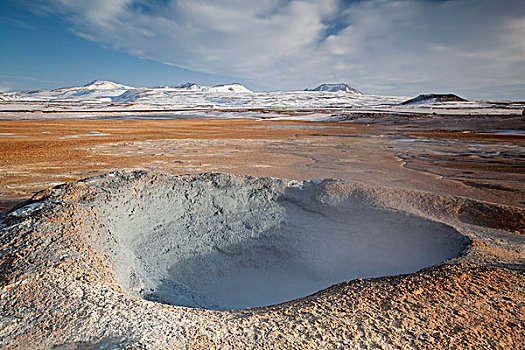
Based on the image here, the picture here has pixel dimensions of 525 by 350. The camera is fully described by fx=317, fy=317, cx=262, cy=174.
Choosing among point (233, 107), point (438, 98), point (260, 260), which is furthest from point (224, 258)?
point (438, 98)

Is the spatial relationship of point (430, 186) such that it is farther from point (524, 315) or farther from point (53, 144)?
point (53, 144)

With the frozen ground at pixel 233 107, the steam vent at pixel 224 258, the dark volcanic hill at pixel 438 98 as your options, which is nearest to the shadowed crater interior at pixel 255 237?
the steam vent at pixel 224 258

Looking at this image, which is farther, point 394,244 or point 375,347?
Answer: point 394,244

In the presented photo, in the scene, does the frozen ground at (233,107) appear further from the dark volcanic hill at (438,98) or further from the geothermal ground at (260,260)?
the geothermal ground at (260,260)

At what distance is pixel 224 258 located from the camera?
3.88 meters

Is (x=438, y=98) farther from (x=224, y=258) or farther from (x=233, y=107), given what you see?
(x=224, y=258)

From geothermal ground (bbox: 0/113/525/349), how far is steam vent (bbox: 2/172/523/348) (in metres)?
0.01

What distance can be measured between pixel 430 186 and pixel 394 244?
357cm

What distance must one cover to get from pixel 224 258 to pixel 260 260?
45cm

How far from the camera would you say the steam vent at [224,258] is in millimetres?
1645

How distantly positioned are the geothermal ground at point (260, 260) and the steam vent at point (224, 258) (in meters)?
0.01

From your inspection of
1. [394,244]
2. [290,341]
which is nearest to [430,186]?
[394,244]

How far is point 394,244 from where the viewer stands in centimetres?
345

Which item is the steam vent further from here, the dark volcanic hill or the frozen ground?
the dark volcanic hill
